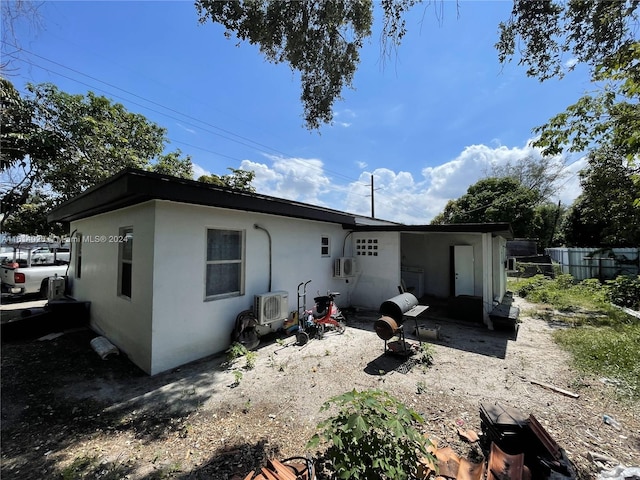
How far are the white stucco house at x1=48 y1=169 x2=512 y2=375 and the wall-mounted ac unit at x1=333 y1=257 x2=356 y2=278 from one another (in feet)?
0.11

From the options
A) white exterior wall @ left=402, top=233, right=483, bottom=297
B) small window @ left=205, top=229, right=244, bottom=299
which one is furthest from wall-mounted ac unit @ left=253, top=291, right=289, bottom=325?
white exterior wall @ left=402, top=233, right=483, bottom=297

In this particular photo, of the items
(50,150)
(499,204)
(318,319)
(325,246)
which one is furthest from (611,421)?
(499,204)

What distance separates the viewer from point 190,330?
4.20m

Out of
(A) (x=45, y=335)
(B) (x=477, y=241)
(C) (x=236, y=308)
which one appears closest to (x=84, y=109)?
(A) (x=45, y=335)

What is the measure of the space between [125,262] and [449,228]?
22.9 ft

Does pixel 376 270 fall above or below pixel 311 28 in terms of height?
below

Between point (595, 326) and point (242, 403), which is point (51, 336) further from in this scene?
point (595, 326)

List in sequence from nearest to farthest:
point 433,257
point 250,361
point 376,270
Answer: point 250,361 → point 376,270 → point 433,257

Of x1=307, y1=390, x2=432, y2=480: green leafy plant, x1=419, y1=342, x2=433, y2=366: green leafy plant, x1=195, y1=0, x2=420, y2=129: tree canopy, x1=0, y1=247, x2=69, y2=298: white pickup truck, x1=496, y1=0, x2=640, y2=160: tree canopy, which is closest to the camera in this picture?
x1=307, y1=390, x2=432, y2=480: green leafy plant

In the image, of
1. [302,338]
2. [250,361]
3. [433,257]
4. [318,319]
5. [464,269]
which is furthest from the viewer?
[433,257]

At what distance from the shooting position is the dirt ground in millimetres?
2275

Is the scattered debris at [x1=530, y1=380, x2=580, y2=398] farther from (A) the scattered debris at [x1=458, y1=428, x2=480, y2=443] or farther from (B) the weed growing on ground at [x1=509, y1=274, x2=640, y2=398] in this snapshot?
(A) the scattered debris at [x1=458, y1=428, x2=480, y2=443]

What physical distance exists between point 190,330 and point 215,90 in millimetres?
6985

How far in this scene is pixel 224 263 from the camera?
4758 millimetres
